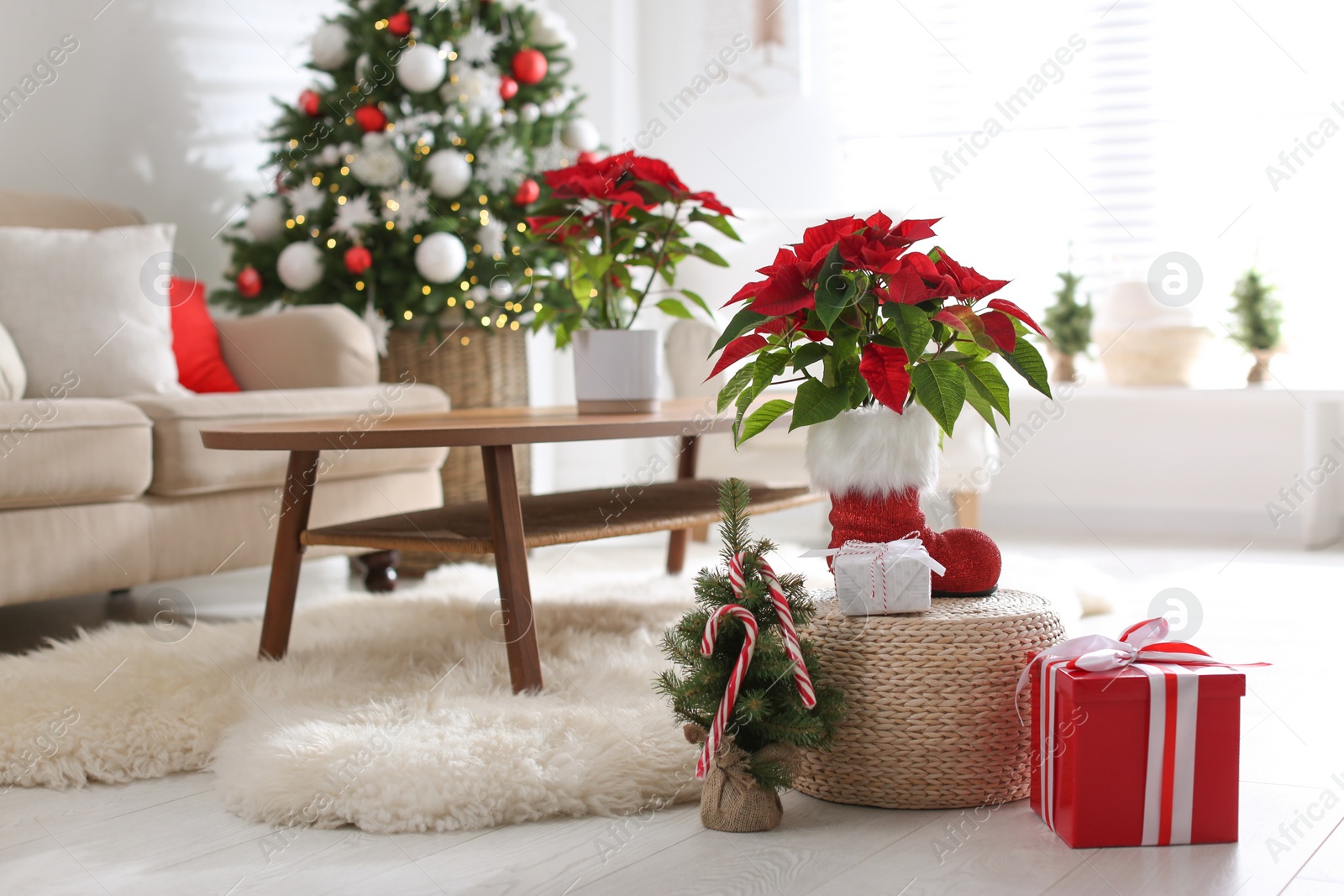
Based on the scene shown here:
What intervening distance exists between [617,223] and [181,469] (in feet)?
2.89

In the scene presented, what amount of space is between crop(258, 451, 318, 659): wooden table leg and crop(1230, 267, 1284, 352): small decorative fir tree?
2.79 metres

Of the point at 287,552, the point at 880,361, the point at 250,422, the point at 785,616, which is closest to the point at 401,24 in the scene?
the point at 250,422

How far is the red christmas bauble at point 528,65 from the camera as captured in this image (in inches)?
125

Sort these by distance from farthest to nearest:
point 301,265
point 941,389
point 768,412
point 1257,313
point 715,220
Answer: point 1257,313 → point 301,265 → point 715,220 → point 768,412 → point 941,389

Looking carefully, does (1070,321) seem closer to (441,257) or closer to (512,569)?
(441,257)

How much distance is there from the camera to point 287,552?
181cm

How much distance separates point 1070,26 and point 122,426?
3.09 meters

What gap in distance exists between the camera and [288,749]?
1.37 m

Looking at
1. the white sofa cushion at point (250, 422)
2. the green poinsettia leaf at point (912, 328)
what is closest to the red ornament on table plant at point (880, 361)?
the green poinsettia leaf at point (912, 328)

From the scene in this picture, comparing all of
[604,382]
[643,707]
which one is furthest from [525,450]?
[643,707]

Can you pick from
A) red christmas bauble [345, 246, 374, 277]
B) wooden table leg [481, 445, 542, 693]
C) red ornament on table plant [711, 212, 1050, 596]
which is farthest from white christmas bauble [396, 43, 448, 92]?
red ornament on table plant [711, 212, 1050, 596]

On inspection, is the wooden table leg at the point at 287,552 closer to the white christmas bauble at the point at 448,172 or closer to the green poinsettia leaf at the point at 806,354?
the green poinsettia leaf at the point at 806,354

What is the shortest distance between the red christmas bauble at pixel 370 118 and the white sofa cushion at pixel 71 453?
3.88 ft

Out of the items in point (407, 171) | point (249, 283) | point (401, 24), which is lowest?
point (249, 283)
